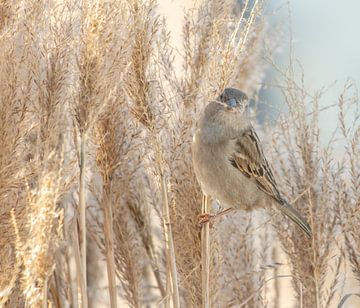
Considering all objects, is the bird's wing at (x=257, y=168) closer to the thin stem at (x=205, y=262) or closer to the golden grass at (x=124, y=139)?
the golden grass at (x=124, y=139)

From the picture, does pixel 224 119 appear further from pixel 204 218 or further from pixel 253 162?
pixel 204 218

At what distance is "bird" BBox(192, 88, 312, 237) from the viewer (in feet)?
7.44

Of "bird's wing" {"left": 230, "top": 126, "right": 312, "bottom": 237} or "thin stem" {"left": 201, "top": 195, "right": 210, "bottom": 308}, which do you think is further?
"bird's wing" {"left": 230, "top": 126, "right": 312, "bottom": 237}

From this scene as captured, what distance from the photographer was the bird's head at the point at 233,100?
6.95 feet

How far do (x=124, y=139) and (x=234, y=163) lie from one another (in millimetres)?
482

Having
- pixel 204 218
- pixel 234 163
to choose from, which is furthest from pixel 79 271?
pixel 234 163

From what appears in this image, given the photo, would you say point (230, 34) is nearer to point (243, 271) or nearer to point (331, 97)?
point (243, 271)

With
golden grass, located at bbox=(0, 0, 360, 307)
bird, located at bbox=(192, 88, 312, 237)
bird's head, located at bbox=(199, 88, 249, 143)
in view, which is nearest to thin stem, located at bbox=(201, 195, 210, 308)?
golden grass, located at bbox=(0, 0, 360, 307)

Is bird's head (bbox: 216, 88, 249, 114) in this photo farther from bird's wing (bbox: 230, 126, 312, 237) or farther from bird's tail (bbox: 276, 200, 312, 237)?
bird's tail (bbox: 276, 200, 312, 237)

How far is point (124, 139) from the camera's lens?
6.99ft

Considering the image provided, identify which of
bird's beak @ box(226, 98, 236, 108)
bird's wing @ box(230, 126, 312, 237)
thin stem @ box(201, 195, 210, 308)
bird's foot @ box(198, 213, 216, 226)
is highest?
bird's beak @ box(226, 98, 236, 108)

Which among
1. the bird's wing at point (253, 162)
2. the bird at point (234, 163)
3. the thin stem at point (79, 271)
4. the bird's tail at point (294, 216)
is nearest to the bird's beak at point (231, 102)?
the bird at point (234, 163)

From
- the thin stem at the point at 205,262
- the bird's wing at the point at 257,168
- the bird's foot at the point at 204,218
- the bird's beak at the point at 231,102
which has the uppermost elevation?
the bird's beak at the point at 231,102

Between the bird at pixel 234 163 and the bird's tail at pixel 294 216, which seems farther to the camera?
the bird's tail at pixel 294 216
